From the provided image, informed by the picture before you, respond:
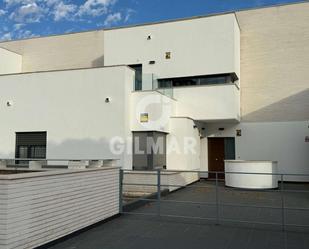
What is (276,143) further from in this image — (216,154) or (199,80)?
(199,80)

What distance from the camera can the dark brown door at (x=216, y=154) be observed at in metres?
18.7

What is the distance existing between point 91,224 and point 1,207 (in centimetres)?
258

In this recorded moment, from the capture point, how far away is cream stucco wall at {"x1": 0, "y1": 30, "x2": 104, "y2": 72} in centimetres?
2100

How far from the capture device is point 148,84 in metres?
16.0

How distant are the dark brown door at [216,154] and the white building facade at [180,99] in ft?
0.18

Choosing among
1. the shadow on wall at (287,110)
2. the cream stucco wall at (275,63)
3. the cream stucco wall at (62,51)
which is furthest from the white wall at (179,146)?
the cream stucco wall at (62,51)

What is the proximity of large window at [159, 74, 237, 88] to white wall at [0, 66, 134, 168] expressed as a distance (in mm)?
2379

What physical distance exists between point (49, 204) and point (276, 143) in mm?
13889

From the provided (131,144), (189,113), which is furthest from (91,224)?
(189,113)

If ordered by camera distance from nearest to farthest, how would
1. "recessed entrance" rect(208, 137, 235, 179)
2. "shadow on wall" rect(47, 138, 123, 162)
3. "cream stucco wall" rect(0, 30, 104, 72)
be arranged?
1. "shadow on wall" rect(47, 138, 123, 162)
2. "recessed entrance" rect(208, 137, 235, 179)
3. "cream stucco wall" rect(0, 30, 104, 72)

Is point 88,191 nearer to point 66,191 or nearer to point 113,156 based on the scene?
point 66,191

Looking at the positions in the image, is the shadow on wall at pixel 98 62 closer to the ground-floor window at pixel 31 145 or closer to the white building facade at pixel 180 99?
the white building facade at pixel 180 99

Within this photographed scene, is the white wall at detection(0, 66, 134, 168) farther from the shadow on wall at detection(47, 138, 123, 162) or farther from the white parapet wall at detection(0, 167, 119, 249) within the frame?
the white parapet wall at detection(0, 167, 119, 249)

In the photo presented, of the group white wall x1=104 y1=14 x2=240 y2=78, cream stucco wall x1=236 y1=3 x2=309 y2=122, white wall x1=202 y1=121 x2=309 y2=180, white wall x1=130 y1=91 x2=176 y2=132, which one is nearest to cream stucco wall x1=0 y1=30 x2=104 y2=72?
white wall x1=104 y1=14 x2=240 y2=78
